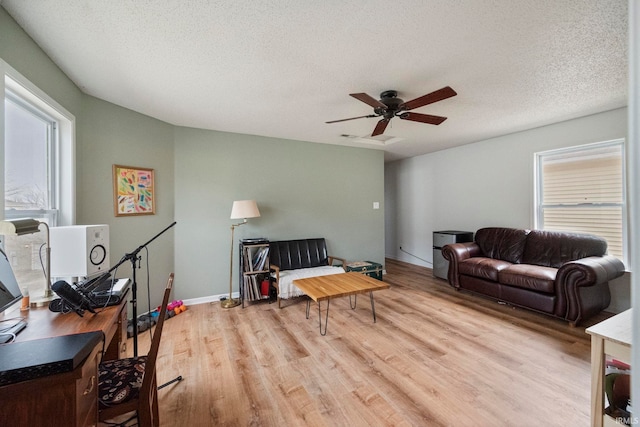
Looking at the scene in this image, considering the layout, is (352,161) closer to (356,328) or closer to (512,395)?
(356,328)

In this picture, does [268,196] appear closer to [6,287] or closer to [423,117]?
[423,117]

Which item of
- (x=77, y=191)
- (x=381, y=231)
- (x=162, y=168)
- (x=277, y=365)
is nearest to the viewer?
(x=277, y=365)

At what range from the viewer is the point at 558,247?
3.22 m

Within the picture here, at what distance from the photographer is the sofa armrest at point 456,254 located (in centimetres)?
379

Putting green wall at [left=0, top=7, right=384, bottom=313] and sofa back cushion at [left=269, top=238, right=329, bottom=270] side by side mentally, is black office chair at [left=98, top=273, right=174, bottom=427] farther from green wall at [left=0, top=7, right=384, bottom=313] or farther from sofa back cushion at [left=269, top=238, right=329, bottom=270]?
sofa back cushion at [left=269, top=238, right=329, bottom=270]

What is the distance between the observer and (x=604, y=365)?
1237 millimetres

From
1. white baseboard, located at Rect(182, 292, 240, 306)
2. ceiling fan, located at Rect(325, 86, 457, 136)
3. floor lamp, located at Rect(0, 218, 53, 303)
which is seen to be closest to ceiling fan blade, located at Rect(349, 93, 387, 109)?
ceiling fan, located at Rect(325, 86, 457, 136)

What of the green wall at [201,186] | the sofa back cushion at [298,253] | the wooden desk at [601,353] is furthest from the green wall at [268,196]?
the wooden desk at [601,353]

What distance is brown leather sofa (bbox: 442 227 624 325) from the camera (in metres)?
2.62

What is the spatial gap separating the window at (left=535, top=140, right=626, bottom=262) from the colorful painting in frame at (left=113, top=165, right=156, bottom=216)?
5230mm

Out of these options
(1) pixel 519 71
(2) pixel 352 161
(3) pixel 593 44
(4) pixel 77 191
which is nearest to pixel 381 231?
(2) pixel 352 161

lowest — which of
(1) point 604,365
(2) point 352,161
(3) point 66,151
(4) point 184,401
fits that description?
(4) point 184,401

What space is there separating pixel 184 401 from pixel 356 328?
5.38ft

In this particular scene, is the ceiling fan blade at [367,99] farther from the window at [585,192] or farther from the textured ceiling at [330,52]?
the window at [585,192]
